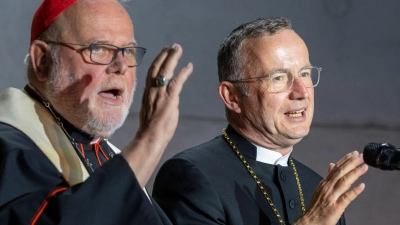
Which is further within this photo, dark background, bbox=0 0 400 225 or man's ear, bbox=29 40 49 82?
dark background, bbox=0 0 400 225

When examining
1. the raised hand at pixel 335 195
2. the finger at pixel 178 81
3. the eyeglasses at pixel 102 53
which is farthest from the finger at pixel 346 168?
the finger at pixel 178 81

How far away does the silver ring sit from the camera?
1.93 m

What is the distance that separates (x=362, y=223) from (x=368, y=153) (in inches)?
110

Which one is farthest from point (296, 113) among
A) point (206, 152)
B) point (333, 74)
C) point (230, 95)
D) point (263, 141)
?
point (333, 74)

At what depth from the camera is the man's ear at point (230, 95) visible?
3.32 metres

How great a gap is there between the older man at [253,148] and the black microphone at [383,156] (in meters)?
0.52

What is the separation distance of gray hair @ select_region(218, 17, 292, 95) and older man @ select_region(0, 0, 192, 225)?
2.56ft

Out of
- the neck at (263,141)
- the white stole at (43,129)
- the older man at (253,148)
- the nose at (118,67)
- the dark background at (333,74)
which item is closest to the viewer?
the white stole at (43,129)

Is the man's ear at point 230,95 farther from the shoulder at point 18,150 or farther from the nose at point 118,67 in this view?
the shoulder at point 18,150

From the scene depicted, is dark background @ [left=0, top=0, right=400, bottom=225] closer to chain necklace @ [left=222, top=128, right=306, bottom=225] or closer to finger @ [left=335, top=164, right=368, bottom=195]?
chain necklace @ [left=222, top=128, right=306, bottom=225]

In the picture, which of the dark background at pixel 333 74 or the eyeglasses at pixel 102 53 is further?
the dark background at pixel 333 74

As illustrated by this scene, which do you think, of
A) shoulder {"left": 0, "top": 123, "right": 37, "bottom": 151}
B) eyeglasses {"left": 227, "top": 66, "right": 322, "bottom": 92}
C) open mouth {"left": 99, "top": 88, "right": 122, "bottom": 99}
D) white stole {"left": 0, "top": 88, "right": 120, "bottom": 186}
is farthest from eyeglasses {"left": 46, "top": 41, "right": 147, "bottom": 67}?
eyeglasses {"left": 227, "top": 66, "right": 322, "bottom": 92}

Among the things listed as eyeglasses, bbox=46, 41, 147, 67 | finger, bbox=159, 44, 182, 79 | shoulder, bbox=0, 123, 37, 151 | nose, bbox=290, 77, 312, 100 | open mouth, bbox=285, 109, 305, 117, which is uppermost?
finger, bbox=159, 44, 182, 79

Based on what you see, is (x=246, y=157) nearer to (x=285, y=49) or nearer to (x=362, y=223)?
(x=285, y=49)
